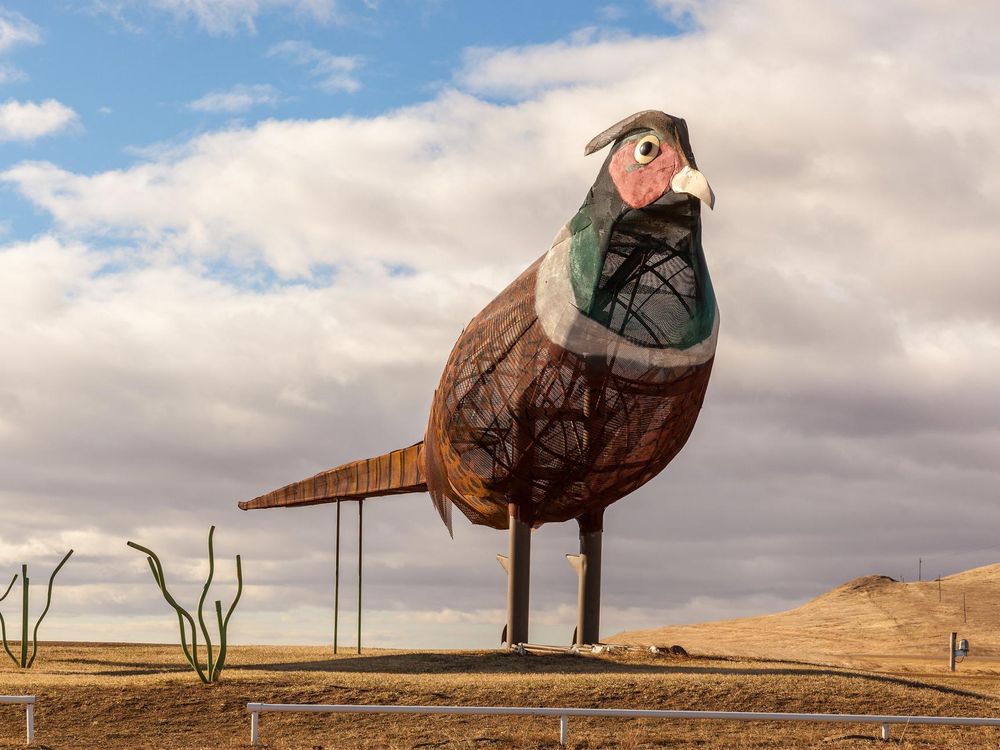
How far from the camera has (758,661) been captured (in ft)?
77.3

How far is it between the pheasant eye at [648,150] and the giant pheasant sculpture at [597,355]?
0.02m

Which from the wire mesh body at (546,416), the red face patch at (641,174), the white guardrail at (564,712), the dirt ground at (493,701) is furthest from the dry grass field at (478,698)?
the red face patch at (641,174)

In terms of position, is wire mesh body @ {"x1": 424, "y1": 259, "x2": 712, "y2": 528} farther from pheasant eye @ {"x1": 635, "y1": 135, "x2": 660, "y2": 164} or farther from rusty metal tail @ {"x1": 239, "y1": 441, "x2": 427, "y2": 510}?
rusty metal tail @ {"x1": 239, "y1": 441, "x2": 427, "y2": 510}

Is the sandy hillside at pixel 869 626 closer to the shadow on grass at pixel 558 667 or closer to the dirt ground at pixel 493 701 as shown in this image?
the shadow on grass at pixel 558 667

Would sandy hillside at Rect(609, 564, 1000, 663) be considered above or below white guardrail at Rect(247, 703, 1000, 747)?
below

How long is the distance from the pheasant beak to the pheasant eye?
2.08 feet

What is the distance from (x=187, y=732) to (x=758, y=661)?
11.2 m

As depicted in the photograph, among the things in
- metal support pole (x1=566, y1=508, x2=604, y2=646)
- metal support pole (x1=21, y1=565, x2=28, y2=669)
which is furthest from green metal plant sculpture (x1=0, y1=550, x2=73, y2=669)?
metal support pole (x1=566, y1=508, x2=604, y2=646)

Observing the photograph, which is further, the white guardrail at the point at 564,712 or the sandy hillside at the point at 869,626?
the sandy hillside at the point at 869,626

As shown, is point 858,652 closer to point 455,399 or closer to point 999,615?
point 999,615

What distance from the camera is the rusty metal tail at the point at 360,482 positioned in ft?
94.9

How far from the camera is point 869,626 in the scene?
123 feet

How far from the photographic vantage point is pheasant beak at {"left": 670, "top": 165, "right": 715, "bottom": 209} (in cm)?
2008

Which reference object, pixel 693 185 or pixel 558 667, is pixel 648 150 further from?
pixel 558 667
